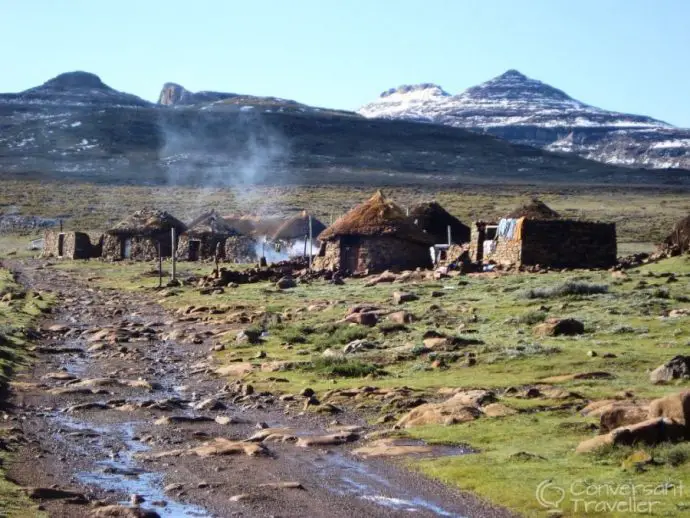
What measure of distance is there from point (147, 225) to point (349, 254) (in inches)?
690

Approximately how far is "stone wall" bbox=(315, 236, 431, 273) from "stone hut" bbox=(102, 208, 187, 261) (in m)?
15.8

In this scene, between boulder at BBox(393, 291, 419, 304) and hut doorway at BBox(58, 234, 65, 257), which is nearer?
boulder at BBox(393, 291, 419, 304)

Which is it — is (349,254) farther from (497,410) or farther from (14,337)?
(497,410)

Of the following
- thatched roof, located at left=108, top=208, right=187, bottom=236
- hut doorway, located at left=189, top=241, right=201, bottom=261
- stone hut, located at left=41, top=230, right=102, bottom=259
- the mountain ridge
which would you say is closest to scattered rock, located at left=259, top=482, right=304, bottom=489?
hut doorway, located at left=189, top=241, right=201, bottom=261

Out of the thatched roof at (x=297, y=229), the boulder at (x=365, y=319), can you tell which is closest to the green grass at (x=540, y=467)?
the boulder at (x=365, y=319)

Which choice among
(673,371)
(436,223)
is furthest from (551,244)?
(673,371)

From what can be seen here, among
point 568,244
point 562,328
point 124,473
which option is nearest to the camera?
point 124,473

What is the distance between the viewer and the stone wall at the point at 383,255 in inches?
1534

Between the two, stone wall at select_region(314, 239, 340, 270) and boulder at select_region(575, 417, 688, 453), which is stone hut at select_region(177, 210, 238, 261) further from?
boulder at select_region(575, 417, 688, 453)

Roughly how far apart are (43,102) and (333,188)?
8894cm

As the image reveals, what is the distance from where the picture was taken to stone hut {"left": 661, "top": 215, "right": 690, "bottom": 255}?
33344 mm

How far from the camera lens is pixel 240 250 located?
51.2 m

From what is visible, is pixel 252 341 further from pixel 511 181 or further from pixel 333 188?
pixel 511 181

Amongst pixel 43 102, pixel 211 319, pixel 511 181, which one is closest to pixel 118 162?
pixel 511 181
